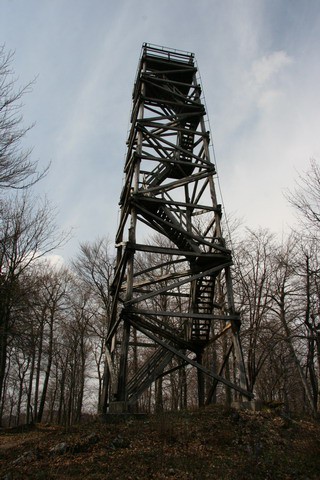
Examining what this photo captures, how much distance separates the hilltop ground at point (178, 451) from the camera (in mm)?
5559

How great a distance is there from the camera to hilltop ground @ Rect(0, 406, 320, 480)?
5559mm

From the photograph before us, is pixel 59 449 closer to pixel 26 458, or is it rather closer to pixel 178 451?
pixel 26 458

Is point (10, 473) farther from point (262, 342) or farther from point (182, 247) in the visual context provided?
point (262, 342)

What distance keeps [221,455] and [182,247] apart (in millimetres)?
6537

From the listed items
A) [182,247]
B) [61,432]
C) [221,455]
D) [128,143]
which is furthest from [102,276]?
[221,455]

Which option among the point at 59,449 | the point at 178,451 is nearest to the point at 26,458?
the point at 59,449

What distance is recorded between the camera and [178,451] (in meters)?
6.43

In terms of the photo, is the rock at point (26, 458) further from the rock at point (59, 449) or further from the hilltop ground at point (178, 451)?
the rock at point (59, 449)

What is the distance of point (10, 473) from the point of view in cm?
554

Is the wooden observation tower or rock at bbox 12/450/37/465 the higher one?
the wooden observation tower

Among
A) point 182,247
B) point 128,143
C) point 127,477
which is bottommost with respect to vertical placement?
point 127,477

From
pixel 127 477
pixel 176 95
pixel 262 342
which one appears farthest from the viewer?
pixel 262 342

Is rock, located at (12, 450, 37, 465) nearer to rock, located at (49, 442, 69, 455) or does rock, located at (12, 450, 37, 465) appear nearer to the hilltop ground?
the hilltop ground

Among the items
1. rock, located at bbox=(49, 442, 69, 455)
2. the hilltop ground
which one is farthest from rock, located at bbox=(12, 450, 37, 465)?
rock, located at bbox=(49, 442, 69, 455)
